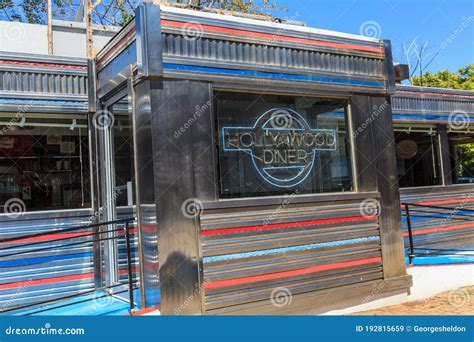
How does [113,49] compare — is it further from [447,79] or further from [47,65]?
[447,79]

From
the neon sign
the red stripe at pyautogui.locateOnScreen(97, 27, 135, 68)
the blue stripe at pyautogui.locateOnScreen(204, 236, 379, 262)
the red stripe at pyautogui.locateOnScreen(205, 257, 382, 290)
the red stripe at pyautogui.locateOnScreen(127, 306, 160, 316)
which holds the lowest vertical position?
the red stripe at pyautogui.locateOnScreen(127, 306, 160, 316)

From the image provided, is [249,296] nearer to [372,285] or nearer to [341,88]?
[372,285]

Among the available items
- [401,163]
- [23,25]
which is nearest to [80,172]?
[23,25]

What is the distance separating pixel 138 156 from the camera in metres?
4.41

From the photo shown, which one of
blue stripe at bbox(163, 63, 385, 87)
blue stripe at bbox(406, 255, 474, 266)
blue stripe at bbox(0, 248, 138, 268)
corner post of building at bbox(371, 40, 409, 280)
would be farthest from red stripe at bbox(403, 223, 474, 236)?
blue stripe at bbox(0, 248, 138, 268)

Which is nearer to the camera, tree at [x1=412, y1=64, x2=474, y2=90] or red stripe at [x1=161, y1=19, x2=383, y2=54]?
red stripe at [x1=161, y1=19, x2=383, y2=54]

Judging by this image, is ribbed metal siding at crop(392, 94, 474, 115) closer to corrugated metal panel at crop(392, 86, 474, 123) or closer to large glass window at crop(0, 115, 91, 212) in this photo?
corrugated metal panel at crop(392, 86, 474, 123)

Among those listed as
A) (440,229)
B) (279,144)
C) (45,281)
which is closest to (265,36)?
(279,144)

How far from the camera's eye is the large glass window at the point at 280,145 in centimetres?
477

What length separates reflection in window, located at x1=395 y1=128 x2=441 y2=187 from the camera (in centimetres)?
861

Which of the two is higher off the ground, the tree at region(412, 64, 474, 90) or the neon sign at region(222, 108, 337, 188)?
the tree at region(412, 64, 474, 90)

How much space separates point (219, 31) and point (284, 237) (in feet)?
7.44

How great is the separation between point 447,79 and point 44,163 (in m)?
24.5

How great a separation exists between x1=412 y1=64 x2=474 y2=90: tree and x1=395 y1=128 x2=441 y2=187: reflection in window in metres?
17.5
